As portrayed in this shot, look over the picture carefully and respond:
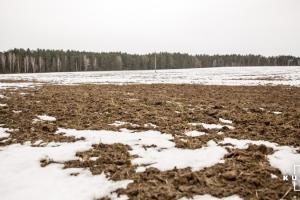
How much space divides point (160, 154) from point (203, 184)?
173cm

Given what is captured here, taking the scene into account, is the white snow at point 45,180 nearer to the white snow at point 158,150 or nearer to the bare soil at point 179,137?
the bare soil at point 179,137

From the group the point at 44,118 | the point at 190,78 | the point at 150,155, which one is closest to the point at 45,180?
the point at 150,155

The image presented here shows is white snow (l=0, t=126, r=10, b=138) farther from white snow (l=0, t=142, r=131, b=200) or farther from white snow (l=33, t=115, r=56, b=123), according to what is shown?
white snow (l=0, t=142, r=131, b=200)

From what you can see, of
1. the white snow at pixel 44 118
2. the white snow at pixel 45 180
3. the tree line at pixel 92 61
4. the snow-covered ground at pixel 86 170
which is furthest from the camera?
the tree line at pixel 92 61

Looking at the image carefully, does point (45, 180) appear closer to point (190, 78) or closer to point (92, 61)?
point (190, 78)

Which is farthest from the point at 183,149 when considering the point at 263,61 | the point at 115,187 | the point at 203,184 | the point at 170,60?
the point at 263,61

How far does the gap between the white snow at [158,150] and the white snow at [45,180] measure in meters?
1.04

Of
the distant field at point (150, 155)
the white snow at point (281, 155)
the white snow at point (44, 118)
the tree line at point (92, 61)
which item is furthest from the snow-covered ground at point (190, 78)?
the tree line at point (92, 61)

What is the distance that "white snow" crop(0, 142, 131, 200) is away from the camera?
4840 mm

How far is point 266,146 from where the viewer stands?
21.7 ft

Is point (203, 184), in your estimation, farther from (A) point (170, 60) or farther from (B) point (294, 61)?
(B) point (294, 61)

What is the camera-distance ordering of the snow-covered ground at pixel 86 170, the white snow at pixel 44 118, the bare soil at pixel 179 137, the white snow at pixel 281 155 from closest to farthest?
the bare soil at pixel 179 137 < the snow-covered ground at pixel 86 170 < the white snow at pixel 281 155 < the white snow at pixel 44 118

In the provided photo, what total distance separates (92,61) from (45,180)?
440 ft

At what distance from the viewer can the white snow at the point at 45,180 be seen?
15.9 feet
